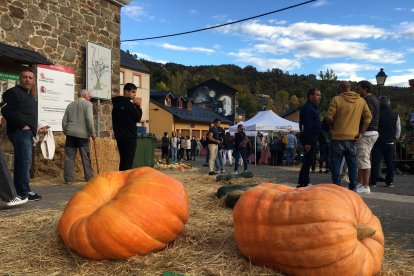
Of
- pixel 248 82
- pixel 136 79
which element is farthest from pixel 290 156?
pixel 248 82

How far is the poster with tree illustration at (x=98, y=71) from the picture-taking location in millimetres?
10312

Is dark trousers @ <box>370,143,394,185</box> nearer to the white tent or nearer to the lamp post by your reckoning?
the lamp post

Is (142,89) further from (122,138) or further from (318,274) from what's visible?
(318,274)

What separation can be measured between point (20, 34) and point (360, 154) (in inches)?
285

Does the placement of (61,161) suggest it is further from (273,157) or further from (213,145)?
(273,157)

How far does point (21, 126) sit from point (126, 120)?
1528mm

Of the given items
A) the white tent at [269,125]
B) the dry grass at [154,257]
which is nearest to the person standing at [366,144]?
the dry grass at [154,257]

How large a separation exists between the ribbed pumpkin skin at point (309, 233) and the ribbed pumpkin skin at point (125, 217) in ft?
1.81

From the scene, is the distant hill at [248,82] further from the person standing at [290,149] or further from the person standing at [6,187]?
the person standing at [6,187]

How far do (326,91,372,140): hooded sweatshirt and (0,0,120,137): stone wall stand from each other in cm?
655

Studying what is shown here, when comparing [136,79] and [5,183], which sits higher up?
[136,79]

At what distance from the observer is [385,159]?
8516 millimetres

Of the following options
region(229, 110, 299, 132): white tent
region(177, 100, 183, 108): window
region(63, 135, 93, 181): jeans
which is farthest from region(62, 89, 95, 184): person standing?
region(177, 100, 183, 108): window

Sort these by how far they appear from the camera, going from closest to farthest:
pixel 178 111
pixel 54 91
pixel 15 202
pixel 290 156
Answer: pixel 15 202
pixel 54 91
pixel 290 156
pixel 178 111
